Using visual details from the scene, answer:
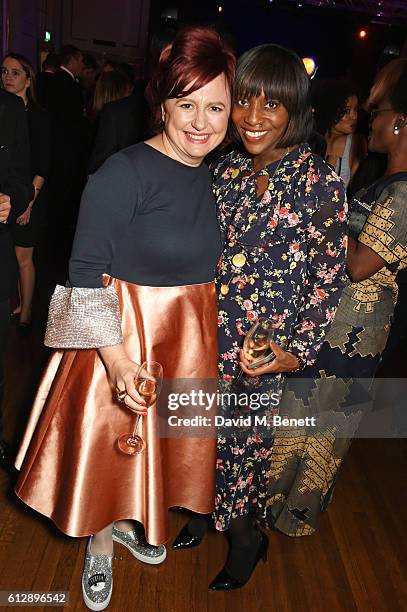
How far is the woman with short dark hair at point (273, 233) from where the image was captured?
1.45m

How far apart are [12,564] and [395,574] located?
1.40 meters

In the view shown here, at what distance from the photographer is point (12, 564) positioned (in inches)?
72.2

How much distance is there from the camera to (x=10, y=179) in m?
1.92

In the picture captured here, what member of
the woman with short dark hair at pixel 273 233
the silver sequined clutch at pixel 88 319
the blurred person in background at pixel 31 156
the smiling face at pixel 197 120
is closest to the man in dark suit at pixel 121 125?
the blurred person in background at pixel 31 156

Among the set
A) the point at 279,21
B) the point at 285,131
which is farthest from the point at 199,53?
the point at 279,21

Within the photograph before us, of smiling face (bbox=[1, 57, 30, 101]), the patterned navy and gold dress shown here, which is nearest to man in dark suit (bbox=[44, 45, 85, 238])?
smiling face (bbox=[1, 57, 30, 101])

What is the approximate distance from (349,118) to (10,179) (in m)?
2.05

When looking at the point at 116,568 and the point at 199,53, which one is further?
the point at 116,568

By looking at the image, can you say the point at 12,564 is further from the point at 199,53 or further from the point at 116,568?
the point at 199,53

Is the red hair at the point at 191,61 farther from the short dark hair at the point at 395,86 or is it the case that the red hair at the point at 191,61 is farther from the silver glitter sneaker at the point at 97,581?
the silver glitter sneaker at the point at 97,581

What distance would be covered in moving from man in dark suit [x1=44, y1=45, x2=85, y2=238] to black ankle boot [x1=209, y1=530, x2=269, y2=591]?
3.58 metres

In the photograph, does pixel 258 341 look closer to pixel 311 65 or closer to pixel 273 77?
pixel 273 77

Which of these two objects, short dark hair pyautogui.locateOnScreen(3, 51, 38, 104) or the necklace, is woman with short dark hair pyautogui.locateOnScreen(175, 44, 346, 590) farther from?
short dark hair pyautogui.locateOnScreen(3, 51, 38, 104)

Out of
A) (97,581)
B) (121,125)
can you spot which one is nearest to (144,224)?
(97,581)
